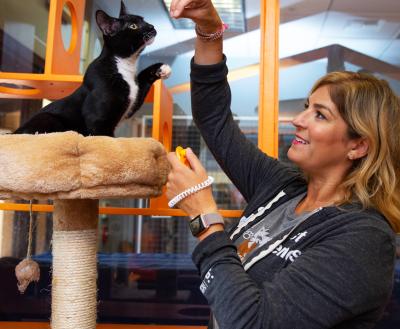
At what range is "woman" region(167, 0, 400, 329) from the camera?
24.2 inches

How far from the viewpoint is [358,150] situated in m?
0.80

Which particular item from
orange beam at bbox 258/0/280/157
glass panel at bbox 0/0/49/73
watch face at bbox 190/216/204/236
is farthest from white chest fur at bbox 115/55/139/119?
glass panel at bbox 0/0/49/73

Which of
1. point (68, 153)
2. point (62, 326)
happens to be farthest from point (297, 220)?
point (62, 326)

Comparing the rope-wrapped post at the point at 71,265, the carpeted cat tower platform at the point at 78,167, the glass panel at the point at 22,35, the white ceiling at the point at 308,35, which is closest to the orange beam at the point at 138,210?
the rope-wrapped post at the point at 71,265

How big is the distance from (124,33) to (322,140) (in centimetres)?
46

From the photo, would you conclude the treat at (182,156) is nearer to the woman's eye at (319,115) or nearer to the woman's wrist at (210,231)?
the woman's wrist at (210,231)

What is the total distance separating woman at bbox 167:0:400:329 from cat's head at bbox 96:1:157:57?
12cm

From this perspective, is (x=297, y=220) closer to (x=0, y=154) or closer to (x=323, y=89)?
(x=323, y=89)

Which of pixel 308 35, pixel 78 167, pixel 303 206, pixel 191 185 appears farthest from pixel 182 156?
pixel 308 35

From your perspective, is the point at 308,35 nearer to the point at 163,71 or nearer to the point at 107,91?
the point at 163,71

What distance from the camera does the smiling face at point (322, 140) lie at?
2.58 ft

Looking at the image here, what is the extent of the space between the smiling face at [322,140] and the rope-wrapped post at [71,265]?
0.45 metres

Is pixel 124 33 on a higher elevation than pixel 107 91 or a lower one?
higher

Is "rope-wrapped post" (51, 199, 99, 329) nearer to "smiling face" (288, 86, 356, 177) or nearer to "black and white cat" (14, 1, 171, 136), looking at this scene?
"black and white cat" (14, 1, 171, 136)
